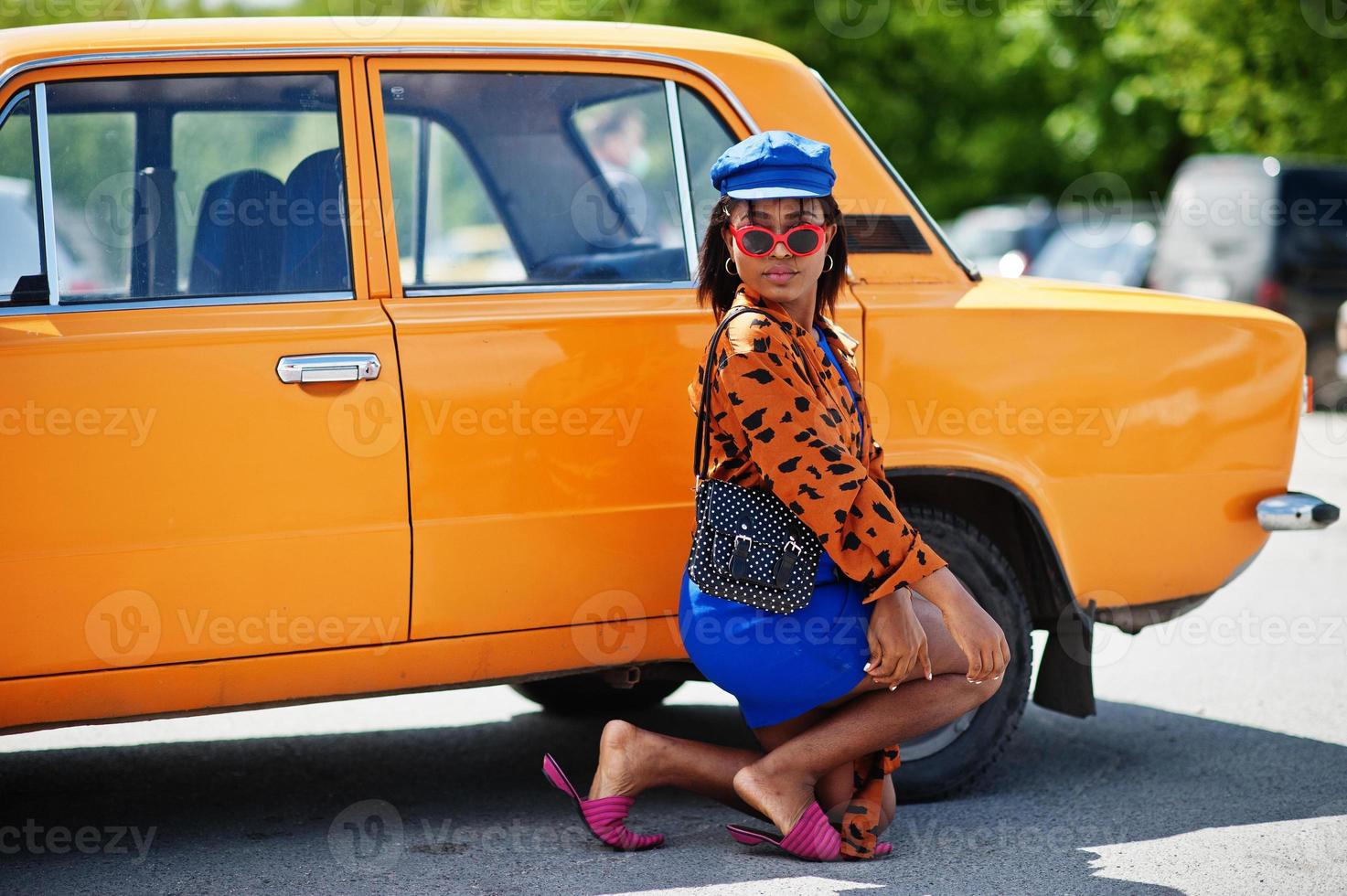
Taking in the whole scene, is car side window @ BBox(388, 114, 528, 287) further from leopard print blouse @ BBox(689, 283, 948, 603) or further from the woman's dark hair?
leopard print blouse @ BBox(689, 283, 948, 603)

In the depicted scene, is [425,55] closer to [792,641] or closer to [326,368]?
Answer: [326,368]

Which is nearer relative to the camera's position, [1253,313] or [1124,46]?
[1253,313]

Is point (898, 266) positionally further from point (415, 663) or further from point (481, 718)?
point (481, 718)

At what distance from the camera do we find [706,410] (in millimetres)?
3611

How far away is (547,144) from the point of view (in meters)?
4.33

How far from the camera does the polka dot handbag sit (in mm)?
3572

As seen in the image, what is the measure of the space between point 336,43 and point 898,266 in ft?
5.19

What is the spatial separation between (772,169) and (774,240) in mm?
164

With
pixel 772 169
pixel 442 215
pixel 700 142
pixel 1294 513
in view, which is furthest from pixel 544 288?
pixel 1294 513

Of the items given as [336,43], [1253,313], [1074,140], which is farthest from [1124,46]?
[336,43]

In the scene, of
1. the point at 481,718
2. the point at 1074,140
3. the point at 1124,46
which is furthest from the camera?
the point at 1074,140

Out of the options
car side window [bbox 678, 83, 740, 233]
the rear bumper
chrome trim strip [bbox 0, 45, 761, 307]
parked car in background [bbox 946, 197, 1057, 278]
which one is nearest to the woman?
car side window [bbox 678, 83, 740, 233]

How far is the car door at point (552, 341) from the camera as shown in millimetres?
3787

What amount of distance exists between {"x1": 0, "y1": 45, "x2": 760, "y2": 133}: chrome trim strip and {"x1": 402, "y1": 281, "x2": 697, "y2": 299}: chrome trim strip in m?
0.48
